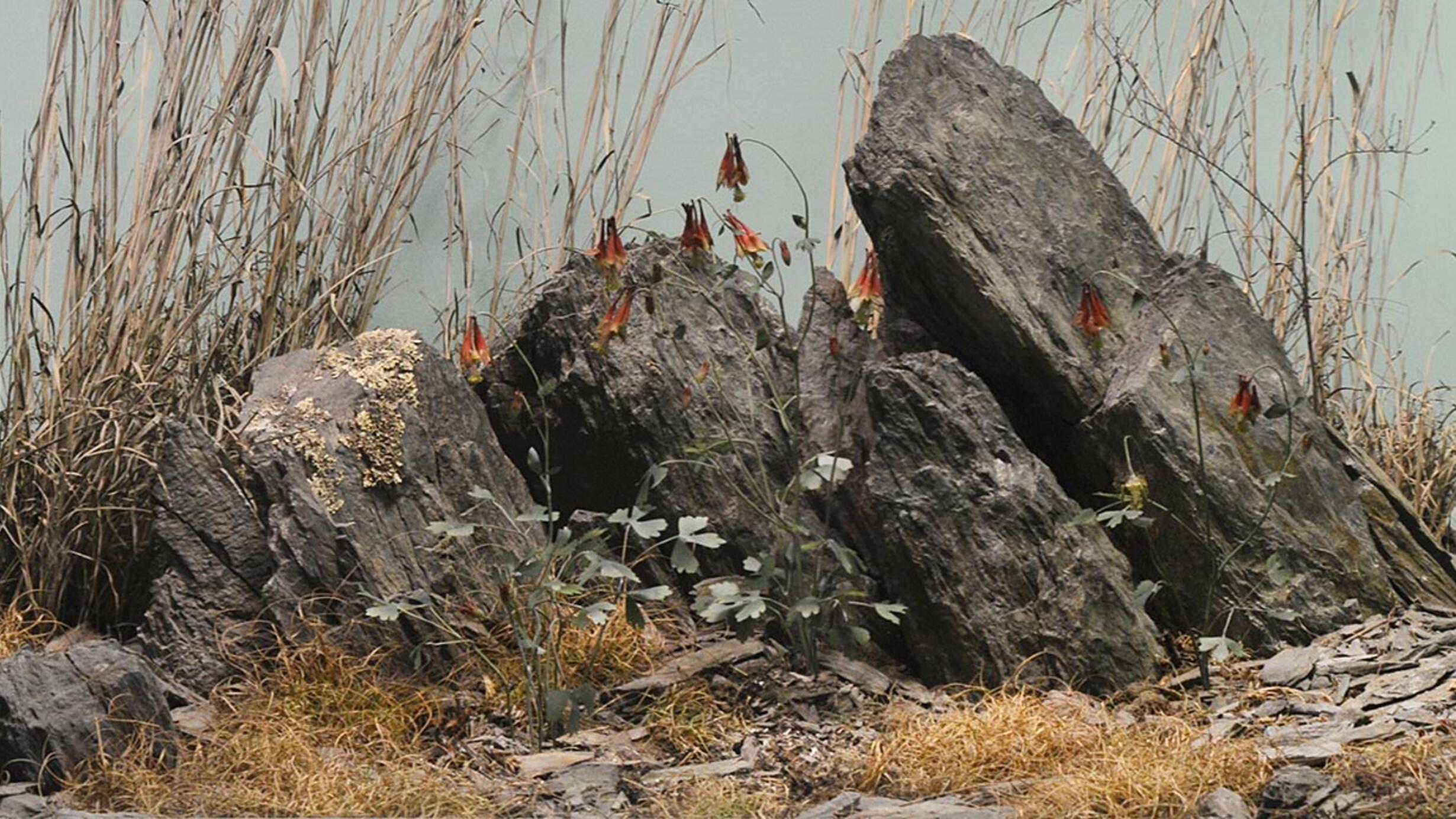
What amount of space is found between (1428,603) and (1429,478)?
0.83 meters

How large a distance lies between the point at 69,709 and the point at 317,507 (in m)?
0.58

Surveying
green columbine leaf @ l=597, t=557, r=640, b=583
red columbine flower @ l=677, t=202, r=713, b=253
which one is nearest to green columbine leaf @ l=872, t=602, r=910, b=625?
green columbine leaf @ l=597, t=557, r=640, b=583

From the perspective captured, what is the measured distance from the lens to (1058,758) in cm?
249

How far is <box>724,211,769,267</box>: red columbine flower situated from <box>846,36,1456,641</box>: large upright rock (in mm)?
363

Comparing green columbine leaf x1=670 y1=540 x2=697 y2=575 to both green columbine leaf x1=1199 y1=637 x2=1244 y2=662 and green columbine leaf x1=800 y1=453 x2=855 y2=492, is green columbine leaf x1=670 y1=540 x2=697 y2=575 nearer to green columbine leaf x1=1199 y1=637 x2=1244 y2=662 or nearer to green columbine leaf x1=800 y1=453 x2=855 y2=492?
green columbine leaf x1=800 y1=453 x2=855 y2=492

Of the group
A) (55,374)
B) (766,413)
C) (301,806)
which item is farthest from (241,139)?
(301,806)

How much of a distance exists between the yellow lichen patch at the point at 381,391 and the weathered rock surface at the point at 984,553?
85 centimetres

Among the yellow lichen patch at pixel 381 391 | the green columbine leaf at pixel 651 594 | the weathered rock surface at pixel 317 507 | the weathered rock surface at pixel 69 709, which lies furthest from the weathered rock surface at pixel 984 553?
the weathered rock surface at pixel 69 709

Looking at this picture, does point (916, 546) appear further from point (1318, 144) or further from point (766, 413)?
point (1318, 144)

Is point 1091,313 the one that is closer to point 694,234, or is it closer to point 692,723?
Result: point 694,234

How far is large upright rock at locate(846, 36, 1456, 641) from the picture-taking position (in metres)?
3.00

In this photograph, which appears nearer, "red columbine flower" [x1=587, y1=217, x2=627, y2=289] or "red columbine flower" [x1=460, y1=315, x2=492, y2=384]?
"red columbine flower" [x1=587, y1=217, x2=627, y2=289]

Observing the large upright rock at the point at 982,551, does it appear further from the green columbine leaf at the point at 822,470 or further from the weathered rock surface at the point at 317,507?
the weathered rock surface at the point at 317,507

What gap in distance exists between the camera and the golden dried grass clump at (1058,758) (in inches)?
86.2
